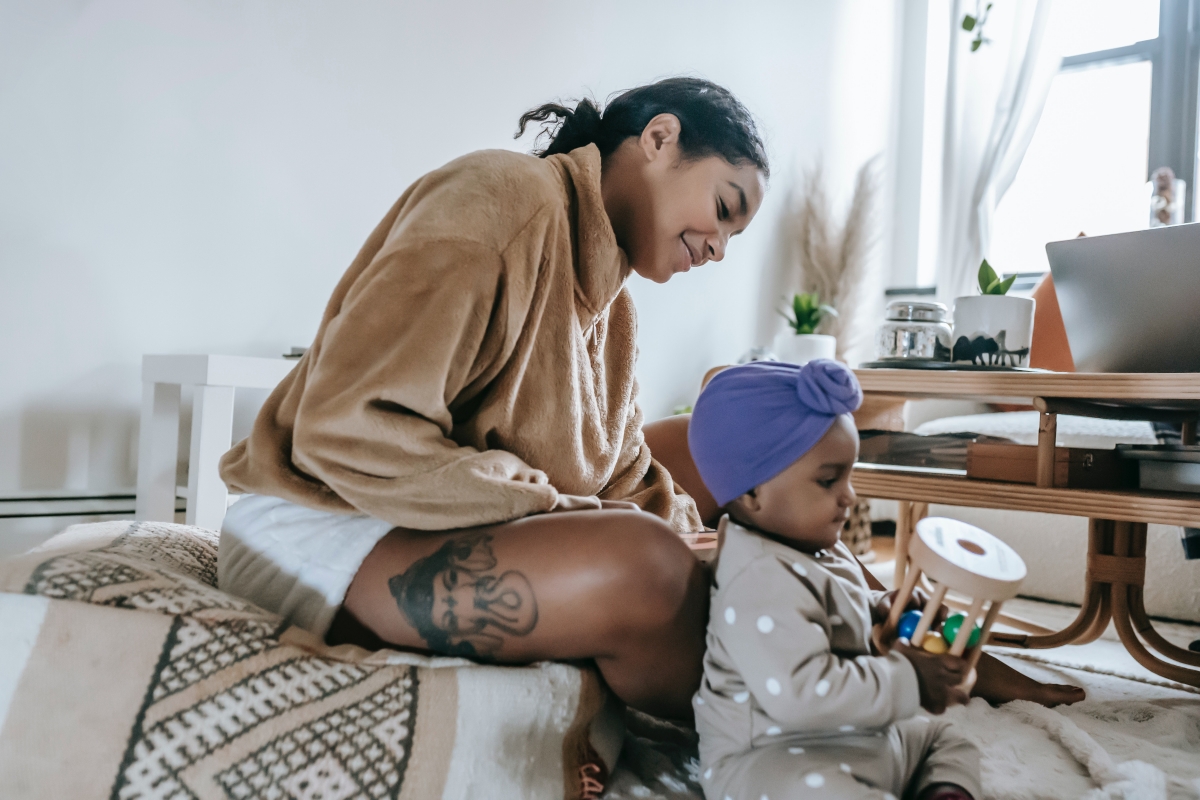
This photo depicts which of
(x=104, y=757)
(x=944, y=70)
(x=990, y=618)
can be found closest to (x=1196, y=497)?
(x=990, y=618)

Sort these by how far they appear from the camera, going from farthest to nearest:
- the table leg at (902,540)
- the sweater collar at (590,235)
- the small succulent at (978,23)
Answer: the small succulent at (978,23) < the table leg at (902,540) < the sweater collar at (590,235)

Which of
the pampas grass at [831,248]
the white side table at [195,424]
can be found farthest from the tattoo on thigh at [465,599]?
the pampas grass at [831,248]

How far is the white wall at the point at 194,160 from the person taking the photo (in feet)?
4.70

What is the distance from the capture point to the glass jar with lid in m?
1.51

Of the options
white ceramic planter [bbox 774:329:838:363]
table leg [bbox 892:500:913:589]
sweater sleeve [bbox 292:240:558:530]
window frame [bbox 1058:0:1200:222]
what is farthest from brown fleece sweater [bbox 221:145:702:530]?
window frame [bbox 1058:0:1200:222]

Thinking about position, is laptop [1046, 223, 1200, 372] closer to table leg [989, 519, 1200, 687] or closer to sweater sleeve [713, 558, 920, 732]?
table leg [989, 519, 1200, 687]

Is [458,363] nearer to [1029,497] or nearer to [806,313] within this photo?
[1029,497]

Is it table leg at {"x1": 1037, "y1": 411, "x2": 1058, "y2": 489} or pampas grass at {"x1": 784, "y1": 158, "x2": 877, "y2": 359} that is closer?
table leg at {"x1": 1037, "y1": 411, "x2": 1058, "y2": 489}

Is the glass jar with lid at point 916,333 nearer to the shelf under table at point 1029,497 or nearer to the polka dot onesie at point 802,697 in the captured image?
the shelf under table at point 1029,497

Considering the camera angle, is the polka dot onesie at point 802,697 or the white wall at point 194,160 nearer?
the polka dot onesie at point 802,697

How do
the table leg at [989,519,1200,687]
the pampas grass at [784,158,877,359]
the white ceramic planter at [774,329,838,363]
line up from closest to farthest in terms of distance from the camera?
the table leg at [989,519,1200,687] < the white ceramic planter at [774,329,838,363] < the pampas grass at [784,158,877,359]

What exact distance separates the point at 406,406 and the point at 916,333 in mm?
1072

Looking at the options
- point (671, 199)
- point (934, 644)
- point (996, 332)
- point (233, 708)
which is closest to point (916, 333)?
point (996, 332)

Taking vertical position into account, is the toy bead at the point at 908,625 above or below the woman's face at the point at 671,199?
below
